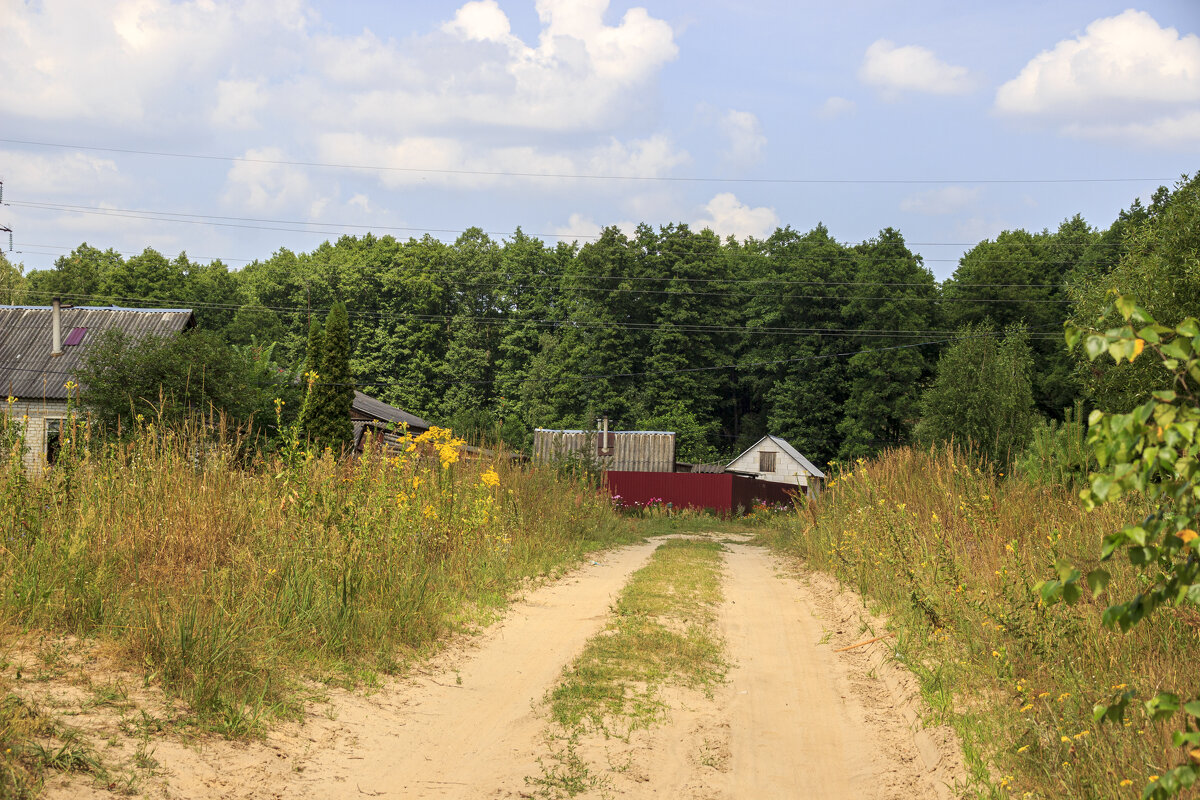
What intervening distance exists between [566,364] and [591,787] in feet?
172

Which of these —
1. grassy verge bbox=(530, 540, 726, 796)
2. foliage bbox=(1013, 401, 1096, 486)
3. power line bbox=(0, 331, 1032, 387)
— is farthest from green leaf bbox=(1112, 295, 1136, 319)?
power line bbox=(0, 331, 1032, 387)

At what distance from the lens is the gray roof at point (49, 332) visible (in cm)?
3284

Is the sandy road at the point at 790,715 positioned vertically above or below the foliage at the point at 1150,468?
below

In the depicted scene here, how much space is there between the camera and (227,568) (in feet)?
20.4

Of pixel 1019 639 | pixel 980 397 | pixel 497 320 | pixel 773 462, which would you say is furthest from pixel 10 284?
pixel 1019 639

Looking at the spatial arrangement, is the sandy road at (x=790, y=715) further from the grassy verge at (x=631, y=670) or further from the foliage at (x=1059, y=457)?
the foliage at (x=1059, y=457)

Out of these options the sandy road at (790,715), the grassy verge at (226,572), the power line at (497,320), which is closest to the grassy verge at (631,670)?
the sandy road at (790,715)

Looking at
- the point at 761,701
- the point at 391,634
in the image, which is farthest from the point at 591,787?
the point at 391,634

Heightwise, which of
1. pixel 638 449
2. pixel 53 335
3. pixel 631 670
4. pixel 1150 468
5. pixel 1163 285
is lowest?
pixel 638 449

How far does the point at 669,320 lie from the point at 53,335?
33818mm

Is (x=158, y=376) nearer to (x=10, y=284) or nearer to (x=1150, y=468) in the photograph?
(x=1150, y=468)

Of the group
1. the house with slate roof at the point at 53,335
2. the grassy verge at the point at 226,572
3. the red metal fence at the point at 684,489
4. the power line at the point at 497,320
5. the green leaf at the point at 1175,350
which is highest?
the power line at the point at 497,320

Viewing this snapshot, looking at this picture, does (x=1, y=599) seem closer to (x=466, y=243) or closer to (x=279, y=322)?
(x=279, y=322)

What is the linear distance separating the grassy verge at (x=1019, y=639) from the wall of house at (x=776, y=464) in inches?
1552
